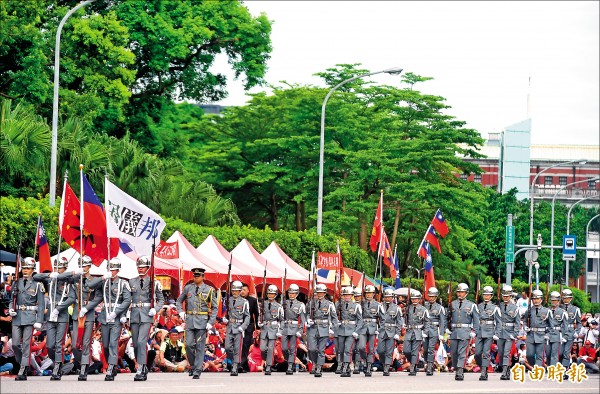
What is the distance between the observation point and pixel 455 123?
205 ft

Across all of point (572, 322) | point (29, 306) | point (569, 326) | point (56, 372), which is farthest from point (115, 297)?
point (572, 322)

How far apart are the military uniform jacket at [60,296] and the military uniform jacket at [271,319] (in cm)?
544

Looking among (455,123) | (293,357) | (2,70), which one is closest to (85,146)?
(2,70)

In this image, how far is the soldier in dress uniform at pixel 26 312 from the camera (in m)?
21.8

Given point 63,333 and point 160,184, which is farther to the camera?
point 160,184

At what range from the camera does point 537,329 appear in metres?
28.2

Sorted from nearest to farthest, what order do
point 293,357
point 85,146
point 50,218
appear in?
point 293,357 < point 50,218 < point 85,146

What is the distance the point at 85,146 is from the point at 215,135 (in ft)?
68.2

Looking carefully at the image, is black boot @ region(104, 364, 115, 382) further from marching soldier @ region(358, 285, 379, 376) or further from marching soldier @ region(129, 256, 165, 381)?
marching soldier @ region(358, 285, 379, 376)

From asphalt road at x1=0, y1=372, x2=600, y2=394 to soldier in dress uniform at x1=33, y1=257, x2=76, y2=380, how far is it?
53 centimetres

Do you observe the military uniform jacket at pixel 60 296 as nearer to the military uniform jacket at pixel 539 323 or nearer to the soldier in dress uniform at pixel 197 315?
the soldier in dress uniform at pixel 197 315

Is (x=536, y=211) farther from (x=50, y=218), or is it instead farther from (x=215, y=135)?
(x=50, y=218)

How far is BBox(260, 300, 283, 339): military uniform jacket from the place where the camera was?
2642cm

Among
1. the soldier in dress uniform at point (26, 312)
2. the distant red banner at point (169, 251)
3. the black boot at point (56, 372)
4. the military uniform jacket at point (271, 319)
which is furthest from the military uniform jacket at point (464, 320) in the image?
the soldier in dress uniform at point (26, 312)
